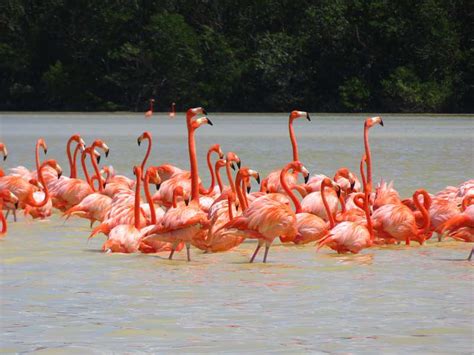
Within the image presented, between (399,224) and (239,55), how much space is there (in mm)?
58552

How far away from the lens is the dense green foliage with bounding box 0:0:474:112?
59281mm

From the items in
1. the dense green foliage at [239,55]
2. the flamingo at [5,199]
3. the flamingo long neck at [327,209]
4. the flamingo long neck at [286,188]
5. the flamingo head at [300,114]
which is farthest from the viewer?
the dense green foliage at [239,55]

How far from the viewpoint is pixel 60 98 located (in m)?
70.0

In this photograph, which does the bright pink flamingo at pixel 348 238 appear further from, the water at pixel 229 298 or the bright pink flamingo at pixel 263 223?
the bright pink flamingo at pixel 263 223

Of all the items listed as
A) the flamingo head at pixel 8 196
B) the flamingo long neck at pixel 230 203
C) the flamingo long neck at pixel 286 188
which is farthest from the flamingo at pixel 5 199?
the flamingo long neck at pixel 286 188

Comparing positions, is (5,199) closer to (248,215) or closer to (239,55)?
(248,215)

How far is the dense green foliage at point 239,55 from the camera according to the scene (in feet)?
194

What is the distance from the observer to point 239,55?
223ft

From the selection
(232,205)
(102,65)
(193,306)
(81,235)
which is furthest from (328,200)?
(102,65)

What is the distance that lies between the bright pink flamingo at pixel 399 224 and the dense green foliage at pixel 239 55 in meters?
47.2

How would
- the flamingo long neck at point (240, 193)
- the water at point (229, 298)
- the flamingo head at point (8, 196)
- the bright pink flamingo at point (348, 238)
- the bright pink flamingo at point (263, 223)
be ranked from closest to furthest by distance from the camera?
the water at point (229, 298), the bright pink flamingo at point (263, 223), the bright pink flamingo at point (348, 238), the flamingo long neck at point (240, 193), the flamingo head at point (8, 196)

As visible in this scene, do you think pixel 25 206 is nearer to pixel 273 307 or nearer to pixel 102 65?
pixel 273 307

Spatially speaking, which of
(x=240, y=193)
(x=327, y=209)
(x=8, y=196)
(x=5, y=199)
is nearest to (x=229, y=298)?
(x=240, y=193)

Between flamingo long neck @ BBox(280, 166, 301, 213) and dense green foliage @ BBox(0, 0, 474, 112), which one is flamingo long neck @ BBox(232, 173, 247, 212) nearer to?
flamingo long neck @ BBox(280, 166, 301, 213)
